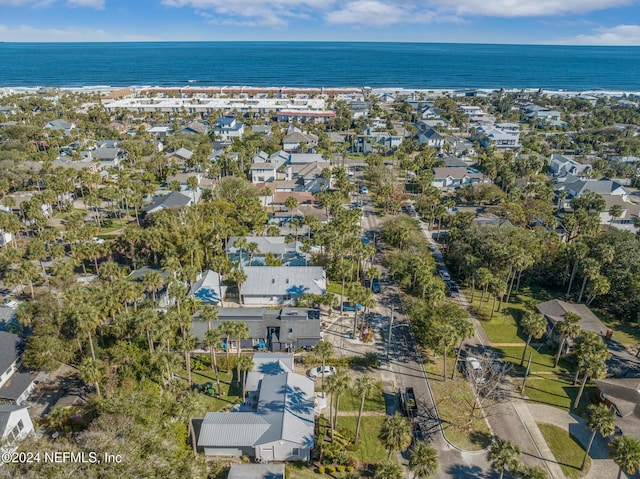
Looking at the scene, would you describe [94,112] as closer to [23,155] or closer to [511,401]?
[23,155]

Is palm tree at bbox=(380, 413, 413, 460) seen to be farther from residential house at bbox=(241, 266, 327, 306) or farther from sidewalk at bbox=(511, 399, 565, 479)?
residential house at bbox=(241, 266, 327, 306)

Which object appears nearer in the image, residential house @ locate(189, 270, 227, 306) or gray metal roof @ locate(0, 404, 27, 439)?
gray metal roof @ locate(0, 404, 27, 439)

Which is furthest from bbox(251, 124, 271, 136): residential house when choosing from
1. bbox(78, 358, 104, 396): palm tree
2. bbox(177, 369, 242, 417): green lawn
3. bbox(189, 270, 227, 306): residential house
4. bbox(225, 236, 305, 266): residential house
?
bbox(78, 358, 104, 396): palm tree

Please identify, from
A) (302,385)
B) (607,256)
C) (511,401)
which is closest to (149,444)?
(302,385)

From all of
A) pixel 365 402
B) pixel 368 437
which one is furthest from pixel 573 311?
pixel 368 437

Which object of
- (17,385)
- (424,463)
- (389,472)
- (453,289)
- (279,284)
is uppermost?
(279,284)

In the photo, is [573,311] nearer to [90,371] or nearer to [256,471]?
[256,471]
